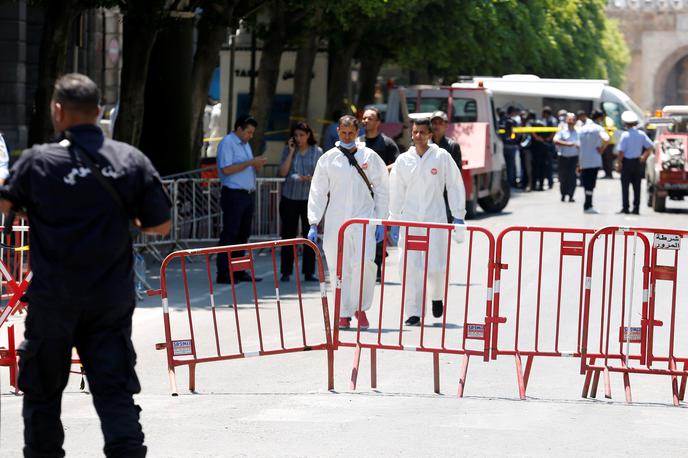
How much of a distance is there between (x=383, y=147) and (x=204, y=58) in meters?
8.40

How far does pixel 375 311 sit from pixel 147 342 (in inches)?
100.0

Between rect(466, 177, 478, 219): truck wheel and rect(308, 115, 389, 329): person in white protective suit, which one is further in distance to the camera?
rect(466, 177, 478, 219): truck wheel

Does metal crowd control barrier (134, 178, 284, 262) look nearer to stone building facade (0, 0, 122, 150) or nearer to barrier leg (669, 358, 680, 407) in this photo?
barrier leg (669, 358, 680, 407)

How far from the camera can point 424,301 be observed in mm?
9992

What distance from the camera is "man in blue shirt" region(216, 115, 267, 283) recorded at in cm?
1525

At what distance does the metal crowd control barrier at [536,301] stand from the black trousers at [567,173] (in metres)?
9.18

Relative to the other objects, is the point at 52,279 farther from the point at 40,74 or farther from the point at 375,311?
the point at 40,74

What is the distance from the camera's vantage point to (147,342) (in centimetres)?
1141

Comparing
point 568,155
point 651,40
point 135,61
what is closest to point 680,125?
point 568,155

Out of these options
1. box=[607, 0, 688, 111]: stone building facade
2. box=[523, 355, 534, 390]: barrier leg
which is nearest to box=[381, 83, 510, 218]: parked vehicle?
box=[523, 355, 534, 390]: barrier leg

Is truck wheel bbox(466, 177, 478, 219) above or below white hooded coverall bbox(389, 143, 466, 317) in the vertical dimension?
below

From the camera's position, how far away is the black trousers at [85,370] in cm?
577

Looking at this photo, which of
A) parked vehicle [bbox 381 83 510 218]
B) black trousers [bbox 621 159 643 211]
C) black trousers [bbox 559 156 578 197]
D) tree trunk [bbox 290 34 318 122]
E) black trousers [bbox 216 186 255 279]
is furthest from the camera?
black trousers [bbox 559 156 578 197]

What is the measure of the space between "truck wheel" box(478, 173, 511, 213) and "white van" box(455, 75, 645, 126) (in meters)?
12.8
